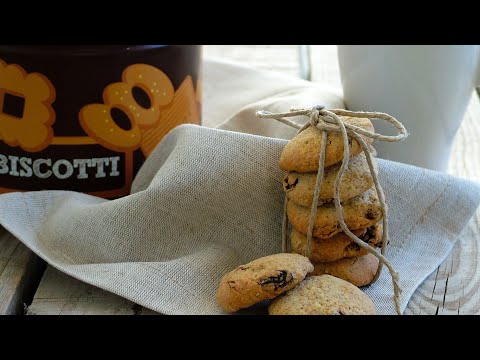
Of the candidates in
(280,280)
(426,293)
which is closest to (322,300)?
(280,280)

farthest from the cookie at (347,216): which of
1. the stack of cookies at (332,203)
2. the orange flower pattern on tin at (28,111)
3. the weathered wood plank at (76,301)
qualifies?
the orange flower pattern on tin at (28,111)

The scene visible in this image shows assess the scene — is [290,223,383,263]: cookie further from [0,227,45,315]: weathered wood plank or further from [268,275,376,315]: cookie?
[0,227,45,315]: weathered wood plank

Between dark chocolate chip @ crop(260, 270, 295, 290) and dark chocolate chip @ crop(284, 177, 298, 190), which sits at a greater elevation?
dark chocolate chip @ crop(284, 177, 298, 190)

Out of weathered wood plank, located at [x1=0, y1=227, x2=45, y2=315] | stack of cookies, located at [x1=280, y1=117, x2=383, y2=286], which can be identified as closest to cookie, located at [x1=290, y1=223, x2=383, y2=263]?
stack of cookies, located at [x1=280, y1=117, x2=383, y2=286]

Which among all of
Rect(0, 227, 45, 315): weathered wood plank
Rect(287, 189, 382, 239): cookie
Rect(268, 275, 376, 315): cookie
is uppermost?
Rect(287, 189, 382, 239): cookie

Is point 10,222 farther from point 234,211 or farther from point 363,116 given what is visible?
point 363,116

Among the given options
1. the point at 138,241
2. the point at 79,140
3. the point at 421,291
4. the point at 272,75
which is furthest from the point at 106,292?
the point at 272,75

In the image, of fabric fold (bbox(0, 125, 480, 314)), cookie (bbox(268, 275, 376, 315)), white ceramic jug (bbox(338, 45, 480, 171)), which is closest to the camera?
cookie (bbox(268, 275, 376, 315))
